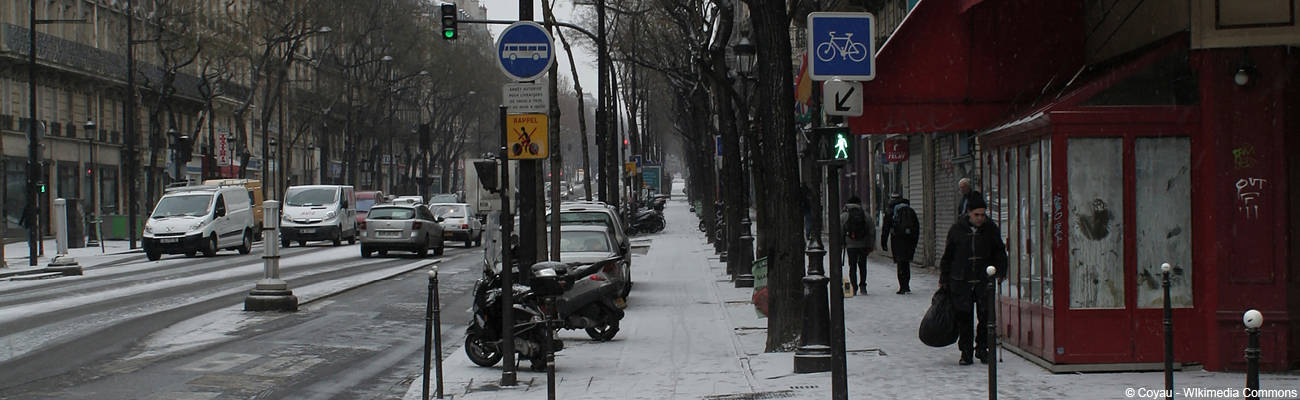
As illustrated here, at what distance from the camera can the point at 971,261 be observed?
10.9 metres

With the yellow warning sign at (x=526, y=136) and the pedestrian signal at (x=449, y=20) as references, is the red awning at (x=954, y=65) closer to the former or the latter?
the yellow warning sign at (x=526, y=136)

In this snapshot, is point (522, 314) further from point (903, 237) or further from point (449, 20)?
point (903, 237)

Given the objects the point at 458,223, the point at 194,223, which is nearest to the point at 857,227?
the point at 194,223

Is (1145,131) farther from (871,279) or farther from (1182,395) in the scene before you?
(871,279)

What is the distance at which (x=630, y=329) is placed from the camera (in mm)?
15648

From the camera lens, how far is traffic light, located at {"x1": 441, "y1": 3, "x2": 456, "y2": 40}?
60.6 feet

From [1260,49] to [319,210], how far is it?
34.9m

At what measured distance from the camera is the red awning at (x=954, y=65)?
12664 mm

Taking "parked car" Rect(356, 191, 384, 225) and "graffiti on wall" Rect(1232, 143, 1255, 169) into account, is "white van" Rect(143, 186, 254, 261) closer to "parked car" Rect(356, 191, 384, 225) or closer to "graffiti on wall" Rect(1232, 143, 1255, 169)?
"parked car" Rect(356, 191, 384, 225)

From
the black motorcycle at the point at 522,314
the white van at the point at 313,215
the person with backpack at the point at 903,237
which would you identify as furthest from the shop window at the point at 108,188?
the black motorcycle at the point at 522,314

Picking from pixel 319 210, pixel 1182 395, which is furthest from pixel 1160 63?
pixel 319 210

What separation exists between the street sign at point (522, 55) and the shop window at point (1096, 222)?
15.1ft

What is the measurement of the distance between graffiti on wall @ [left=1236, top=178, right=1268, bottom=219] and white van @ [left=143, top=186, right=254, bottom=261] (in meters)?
28.4

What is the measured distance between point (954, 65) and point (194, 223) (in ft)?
83.4
